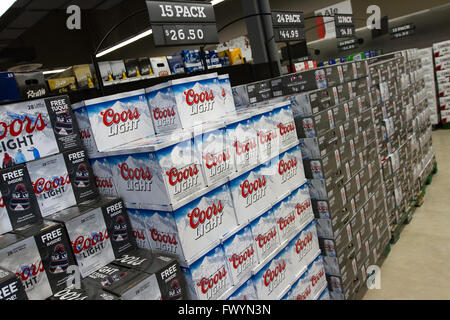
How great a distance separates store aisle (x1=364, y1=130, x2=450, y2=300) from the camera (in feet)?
11.0

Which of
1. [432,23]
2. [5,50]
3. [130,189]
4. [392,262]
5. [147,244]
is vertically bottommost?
[392,262]

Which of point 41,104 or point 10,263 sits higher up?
point 41,104

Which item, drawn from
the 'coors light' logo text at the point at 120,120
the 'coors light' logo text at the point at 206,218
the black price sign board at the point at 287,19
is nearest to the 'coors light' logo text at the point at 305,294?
the 'coors light' logo text at the point at 206,218

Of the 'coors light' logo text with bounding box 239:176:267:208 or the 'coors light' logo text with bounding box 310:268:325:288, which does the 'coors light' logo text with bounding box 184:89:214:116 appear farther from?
the 'coors light' logo text with bounding box 310:268:325:288

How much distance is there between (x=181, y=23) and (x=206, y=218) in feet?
5.22

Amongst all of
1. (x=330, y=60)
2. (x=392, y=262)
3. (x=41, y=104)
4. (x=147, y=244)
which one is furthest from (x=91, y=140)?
(x=330, y=60)

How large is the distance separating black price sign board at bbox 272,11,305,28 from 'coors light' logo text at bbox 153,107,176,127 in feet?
7.45

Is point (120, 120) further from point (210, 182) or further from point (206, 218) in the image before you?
point (206, 218)

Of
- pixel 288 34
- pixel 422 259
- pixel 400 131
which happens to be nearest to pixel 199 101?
pixel 288 34

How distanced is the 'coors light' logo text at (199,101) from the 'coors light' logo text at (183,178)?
23.1 inches

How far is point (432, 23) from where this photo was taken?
10.1m

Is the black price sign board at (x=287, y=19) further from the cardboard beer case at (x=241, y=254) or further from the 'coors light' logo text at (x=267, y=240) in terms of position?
the cardboard beer case at (x=241, y=254)

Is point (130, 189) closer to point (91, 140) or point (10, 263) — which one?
point (91, 140)

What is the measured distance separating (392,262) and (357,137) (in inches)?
61.9
